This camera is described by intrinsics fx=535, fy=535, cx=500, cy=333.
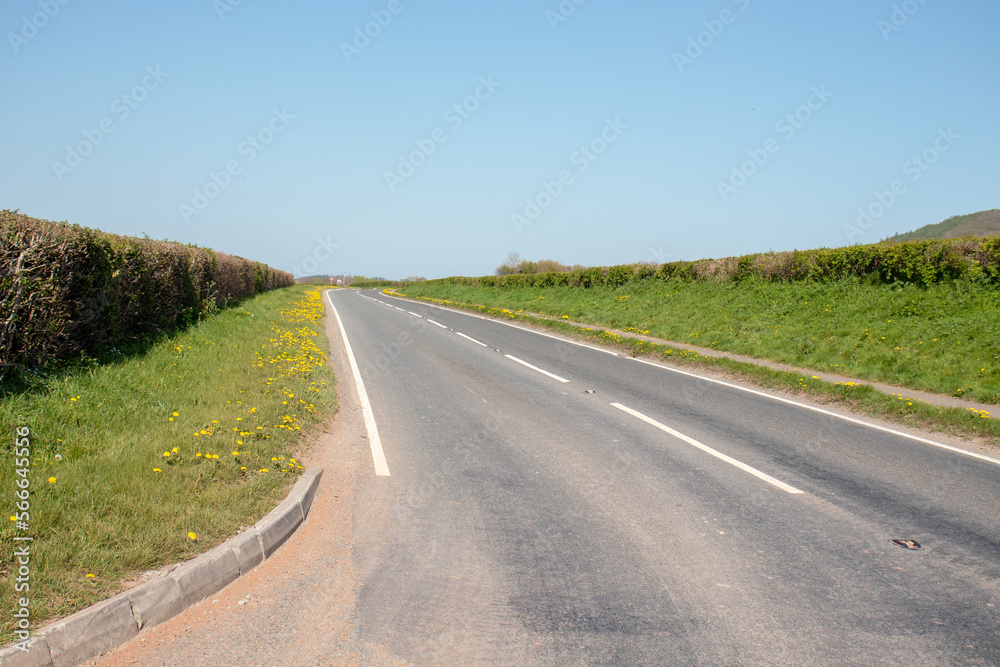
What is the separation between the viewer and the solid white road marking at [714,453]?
5.35 meters

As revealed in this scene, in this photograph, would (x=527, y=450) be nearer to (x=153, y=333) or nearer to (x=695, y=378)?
(x=695, y=378)

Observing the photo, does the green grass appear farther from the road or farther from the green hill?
the green hill

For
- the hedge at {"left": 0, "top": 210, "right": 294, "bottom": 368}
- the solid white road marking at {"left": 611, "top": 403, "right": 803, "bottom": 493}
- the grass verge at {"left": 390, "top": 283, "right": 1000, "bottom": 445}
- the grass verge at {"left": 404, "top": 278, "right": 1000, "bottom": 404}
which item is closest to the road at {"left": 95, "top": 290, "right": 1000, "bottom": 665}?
the solid white road marking at {"left": 611, "top": 403, "right": 803, "bottom": 493}

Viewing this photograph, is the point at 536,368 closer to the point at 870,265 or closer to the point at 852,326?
the point at 852,326

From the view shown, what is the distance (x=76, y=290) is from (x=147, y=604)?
5393 millimetres

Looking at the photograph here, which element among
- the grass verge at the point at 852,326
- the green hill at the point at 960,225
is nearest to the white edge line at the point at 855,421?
the grass verge at the point at 852,326

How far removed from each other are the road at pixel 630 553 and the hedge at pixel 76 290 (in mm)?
3645

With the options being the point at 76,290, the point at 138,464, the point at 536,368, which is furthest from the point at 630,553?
the point at 536,368

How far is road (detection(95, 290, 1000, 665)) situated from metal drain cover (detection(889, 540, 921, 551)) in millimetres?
84

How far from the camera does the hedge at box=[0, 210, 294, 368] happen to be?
18.3 ft

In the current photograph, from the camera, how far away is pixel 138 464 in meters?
4.62

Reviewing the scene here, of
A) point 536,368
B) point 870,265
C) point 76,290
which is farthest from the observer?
point 870,265

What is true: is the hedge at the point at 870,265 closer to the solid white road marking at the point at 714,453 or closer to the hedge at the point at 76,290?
the solid white road marking at the point at 714,453

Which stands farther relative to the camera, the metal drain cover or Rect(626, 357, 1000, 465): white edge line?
Rect(626, 357, 1000, 465): white edge line
